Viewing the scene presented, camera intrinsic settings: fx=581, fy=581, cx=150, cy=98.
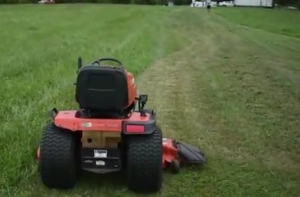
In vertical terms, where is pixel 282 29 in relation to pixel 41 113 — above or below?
below

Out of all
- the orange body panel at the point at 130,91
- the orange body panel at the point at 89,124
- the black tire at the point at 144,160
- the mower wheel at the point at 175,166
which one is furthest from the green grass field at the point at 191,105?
the orange body panel at the point at 130,91

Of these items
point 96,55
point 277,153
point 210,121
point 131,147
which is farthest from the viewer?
point 96,55

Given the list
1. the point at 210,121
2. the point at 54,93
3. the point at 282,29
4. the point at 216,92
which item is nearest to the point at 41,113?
the point at 54,93

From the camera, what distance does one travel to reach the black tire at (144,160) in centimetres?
460

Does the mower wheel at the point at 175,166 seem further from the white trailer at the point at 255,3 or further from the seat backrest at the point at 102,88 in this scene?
the white trailer at the point at 255,3

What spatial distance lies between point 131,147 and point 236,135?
2259mm

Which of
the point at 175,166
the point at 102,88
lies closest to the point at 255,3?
the point at 175,166

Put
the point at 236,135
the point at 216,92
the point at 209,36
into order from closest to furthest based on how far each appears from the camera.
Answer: the point at 236,135 < the point at 216,92 < the point at 209,36

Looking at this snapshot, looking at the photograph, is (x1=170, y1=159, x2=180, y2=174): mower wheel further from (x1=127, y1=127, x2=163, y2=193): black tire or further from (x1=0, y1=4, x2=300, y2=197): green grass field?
(x1=127, y1=127, x2=163, y2=193): black tire

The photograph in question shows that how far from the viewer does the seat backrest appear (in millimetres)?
4602

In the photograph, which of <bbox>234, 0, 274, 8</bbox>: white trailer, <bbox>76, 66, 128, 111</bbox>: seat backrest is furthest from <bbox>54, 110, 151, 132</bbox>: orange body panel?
<bbox>234, 0, 274, 8</bbox>: white trailer

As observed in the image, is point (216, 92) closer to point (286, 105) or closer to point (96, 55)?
point (286, 105)

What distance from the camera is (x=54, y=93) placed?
26.4ft

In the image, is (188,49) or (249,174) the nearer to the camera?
(249,174)
